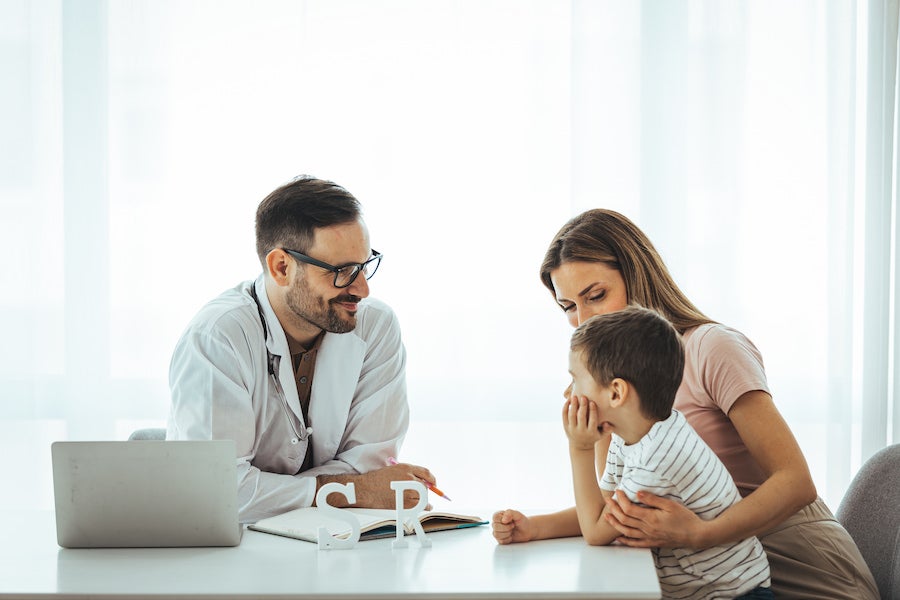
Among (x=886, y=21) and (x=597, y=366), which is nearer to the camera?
(x=597, y=366)

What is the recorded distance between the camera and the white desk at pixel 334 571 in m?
1.31

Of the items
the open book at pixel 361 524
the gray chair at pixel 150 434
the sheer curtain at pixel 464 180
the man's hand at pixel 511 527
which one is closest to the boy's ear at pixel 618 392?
the man's hand at pixel 511 527

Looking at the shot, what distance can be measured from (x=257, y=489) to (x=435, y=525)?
44 cm

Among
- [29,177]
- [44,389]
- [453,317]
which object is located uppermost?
[29,177]

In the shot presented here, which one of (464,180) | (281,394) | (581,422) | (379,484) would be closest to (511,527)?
(581,422)

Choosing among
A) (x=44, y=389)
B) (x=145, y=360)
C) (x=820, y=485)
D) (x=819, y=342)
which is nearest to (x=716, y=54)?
(x=819, y=342)

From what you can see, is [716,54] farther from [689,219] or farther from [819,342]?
[819,342]

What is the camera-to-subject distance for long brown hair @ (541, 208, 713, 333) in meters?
1.92

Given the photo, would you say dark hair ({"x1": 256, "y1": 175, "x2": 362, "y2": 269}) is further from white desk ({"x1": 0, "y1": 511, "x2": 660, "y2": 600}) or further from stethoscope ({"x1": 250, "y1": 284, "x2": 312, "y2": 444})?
white desk ({"x1": 0, "y1": 511, "x2": 660, "y2": 600})

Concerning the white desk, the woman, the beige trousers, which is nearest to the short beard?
the woman

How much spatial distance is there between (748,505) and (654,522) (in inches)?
8.3

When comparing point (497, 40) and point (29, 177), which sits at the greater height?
point (497, 40)

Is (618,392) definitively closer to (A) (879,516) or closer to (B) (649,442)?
(B) (649,442)

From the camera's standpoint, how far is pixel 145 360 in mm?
3424
